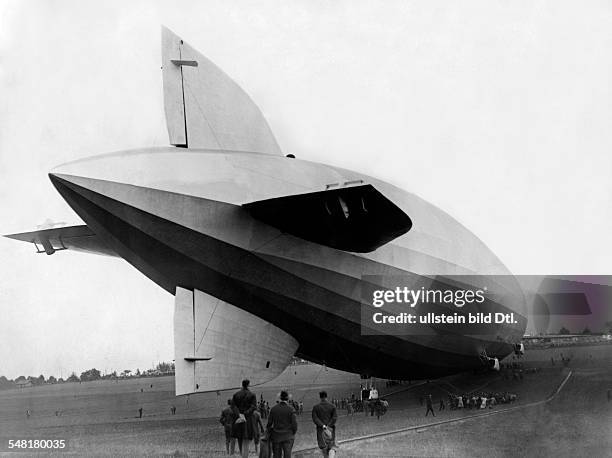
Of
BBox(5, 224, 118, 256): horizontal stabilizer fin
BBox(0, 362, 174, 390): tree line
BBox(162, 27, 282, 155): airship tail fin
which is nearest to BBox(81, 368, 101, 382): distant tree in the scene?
BBox(0, 362, 174, 390): tree line

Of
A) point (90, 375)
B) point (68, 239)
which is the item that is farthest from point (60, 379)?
point (68, 239)

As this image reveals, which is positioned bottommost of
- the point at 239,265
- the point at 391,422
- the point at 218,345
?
the point at 391,422

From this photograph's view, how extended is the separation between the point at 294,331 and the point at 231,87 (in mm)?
5428

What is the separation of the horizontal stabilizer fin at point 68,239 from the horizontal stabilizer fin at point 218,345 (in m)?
3.63

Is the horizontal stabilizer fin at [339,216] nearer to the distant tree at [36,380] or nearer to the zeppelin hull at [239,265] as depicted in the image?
the zeppelin hull at [239,265]

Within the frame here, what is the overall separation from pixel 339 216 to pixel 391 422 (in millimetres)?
7803

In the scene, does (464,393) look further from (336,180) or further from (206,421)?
(336,180)

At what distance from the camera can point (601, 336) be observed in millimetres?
20625

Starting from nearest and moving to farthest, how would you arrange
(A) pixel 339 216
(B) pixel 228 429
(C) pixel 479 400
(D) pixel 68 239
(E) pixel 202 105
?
1. (A) pixel 339 216
2. (B) pixel 228 429
3. (E) pixel 202 105
4. (D) pixel 68 239
5. (C) pixel 479 400

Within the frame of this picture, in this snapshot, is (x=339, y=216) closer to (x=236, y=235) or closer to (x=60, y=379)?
(x=236, y=235)

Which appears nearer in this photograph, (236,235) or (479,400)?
(236,235)

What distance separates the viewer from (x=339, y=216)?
1112 centimetres

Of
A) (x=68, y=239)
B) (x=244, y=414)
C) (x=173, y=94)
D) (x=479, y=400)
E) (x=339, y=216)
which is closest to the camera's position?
(x=244, y=414)

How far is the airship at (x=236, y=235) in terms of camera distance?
11.2 metres
